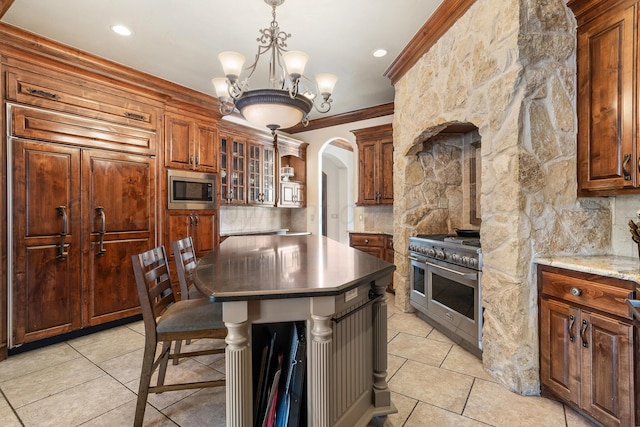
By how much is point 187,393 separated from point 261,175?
3.53 m

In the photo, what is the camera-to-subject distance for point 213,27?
2.62m

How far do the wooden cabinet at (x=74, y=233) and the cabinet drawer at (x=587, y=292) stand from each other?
3.64 m

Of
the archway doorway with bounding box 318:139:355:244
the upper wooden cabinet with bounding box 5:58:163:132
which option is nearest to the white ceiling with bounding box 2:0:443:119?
the upper wooden cabinet with bounding box 5:58:163:132

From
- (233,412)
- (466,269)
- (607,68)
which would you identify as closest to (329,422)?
(233,412)

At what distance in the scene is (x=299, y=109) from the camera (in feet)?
7.34

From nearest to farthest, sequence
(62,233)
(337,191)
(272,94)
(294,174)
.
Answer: (272,94) → (62,233) → (294,174) → (337,191)

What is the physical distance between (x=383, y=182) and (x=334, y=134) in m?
1.48

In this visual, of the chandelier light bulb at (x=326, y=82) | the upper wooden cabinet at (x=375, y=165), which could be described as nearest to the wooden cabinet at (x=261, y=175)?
the upper wooden cabinet at (x=375, y=165)

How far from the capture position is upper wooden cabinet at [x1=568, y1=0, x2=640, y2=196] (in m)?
1.72

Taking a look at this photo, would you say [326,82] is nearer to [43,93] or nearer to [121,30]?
[121,30]

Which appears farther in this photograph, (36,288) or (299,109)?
(36,288)

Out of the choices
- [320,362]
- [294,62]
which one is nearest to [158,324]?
[320,362]

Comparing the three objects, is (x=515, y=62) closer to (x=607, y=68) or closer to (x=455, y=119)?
(x=607, y=68)

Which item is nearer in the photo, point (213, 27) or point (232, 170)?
point (213, 27)
